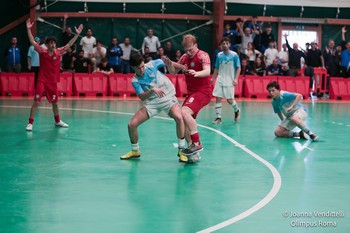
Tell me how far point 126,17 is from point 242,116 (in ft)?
40.4

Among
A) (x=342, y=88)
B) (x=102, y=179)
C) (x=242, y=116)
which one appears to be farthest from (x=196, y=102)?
(x=342, y=88)

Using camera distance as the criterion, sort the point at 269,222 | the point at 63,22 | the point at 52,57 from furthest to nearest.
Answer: the point at 63,22 < the point at 52,57 < the point at 269,222

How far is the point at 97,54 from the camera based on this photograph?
90.8 feet

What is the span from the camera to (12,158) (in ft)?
39.3

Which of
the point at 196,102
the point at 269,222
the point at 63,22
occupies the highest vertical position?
the point at 63,22

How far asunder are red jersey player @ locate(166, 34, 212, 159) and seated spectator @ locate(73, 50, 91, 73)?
15.3m

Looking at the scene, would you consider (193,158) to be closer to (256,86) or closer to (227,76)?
(227,76)

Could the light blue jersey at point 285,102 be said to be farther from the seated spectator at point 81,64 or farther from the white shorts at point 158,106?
the seated spectator at point 81,64

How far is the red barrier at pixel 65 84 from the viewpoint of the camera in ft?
86.0

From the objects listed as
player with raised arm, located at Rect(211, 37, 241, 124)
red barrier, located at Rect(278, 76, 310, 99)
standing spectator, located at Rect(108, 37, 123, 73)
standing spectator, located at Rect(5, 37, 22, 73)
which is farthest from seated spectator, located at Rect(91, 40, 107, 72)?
player with raised arm, located at Rect(211, 37, 241, 124)

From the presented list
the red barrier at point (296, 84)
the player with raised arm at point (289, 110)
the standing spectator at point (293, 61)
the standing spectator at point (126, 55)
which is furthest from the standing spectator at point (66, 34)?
the player with raised arm at point (289, 110)

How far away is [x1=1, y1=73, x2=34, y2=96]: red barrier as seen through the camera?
2602cm

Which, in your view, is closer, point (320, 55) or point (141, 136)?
point (141, 136)

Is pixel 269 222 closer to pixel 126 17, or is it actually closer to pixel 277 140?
pixel 277 140
